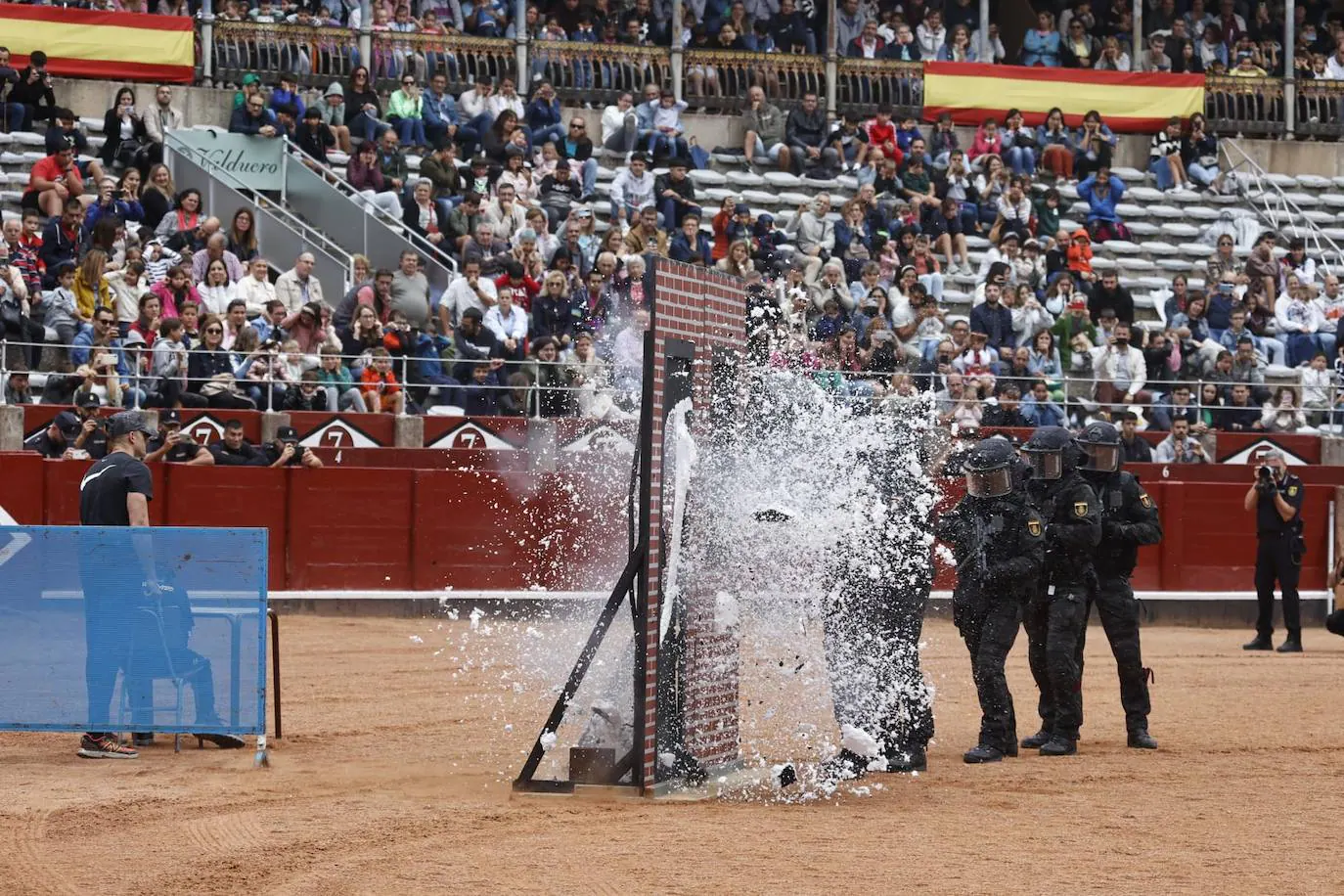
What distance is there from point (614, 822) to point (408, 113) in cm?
1832

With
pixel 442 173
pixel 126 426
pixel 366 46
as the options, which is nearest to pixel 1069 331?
pixel 442 173

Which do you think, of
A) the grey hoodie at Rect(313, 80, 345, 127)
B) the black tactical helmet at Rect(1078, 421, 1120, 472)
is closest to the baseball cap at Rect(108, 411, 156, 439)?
the black tactical helmet at Rect(1078, 421, 1120, 472)

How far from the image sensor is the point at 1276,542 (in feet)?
68.0

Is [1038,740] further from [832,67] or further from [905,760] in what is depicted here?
[832,67]

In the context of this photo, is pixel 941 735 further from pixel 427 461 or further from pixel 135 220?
pixel 135 220

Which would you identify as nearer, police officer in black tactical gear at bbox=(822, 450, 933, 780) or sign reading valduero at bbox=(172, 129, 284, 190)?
police officer in black tactical gear at bbox=(822, 450, 933, 780)

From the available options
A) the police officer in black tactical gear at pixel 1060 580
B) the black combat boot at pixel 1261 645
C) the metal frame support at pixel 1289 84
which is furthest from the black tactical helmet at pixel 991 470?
the metal frame support at pixel 1289 84

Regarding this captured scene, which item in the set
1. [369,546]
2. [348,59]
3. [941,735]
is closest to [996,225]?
[348,59]

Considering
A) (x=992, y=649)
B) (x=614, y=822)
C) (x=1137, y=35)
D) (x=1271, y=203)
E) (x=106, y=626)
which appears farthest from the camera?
(x=1137, y=35)

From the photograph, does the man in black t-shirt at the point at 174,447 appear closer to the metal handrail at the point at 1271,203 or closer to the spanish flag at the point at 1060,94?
the spanish flag at the point at 1060,94

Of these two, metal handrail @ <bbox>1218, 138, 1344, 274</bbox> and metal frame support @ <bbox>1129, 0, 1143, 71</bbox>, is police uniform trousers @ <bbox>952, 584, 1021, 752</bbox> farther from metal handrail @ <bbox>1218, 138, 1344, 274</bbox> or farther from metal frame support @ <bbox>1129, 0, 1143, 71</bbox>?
metal frame support @ <bbox>1129, 0, 1143, 71</bbox>

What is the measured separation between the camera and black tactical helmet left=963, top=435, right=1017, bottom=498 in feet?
40.2

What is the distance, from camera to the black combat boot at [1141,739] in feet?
42.7

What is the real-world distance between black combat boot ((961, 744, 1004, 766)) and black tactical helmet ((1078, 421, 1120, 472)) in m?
2.08
